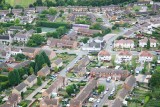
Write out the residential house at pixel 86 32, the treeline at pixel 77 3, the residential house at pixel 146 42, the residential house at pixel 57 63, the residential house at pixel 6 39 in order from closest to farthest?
the residential house at pixel 57 63 → the residential house at pixel 146 42 → the residential house at pixel 6 39 → the residential house at pixel 86 32 → the treeline at pixel 77 3

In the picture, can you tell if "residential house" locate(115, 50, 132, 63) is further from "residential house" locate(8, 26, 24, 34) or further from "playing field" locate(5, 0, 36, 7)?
"playing field" locate(5, 0, 36, 7)

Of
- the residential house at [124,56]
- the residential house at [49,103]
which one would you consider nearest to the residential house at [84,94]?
the residential house at [49,103]

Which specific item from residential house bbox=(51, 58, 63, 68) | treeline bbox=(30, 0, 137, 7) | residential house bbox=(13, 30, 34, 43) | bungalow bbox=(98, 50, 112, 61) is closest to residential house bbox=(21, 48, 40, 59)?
residential house bbox=(51, 58, 63, 68)

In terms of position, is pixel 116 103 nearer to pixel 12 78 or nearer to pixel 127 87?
pixel 127 87

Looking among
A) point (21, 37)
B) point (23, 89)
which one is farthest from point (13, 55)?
point (23, 89)

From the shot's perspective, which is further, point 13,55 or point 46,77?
point 13,55

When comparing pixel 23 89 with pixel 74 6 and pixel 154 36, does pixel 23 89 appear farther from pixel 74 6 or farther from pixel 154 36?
pixel 74 6

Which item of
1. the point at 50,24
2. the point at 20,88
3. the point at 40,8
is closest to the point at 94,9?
the point at 40,8

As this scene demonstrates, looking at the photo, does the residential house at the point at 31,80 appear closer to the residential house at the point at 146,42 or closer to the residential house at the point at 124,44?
the residential house at the point at 124,44
